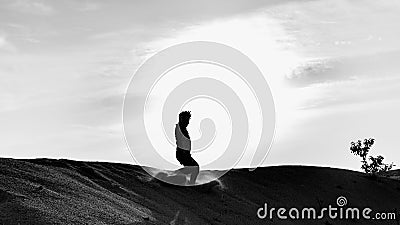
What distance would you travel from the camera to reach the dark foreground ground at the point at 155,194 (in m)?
16.4

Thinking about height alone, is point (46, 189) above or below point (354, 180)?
below

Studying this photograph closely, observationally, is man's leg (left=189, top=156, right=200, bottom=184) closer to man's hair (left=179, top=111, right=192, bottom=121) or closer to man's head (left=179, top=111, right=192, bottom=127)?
man's head (left=179, top=111, right=192, bottom=127)

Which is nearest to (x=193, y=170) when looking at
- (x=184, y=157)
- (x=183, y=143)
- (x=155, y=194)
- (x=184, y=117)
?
(x=184, y=157)

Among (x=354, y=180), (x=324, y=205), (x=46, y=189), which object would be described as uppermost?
(x=354, y=180)

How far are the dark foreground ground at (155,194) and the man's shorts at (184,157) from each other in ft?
3.26

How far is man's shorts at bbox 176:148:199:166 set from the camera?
2198 centimetres

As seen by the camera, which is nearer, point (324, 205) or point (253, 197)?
point (253, 197)

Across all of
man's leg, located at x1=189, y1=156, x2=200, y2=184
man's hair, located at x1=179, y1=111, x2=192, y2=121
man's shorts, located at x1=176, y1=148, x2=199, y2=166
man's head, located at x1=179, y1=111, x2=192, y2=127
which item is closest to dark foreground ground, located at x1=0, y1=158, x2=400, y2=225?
man's leg, located at x1=189, y1=156, x2=200, y2=184

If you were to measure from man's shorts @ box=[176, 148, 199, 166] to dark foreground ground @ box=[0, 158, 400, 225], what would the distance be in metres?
0.99

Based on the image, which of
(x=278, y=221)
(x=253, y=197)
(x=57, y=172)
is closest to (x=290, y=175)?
(x=253, y=197)

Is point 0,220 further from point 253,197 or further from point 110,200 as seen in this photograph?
point 253,197

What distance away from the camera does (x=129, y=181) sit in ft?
72.3

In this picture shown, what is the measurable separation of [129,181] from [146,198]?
Result: 171 cm

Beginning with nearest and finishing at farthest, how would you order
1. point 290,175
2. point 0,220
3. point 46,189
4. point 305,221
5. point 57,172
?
point 0,220 → point 46,189 → point 57,172 → point 305,221 → point 290,175
